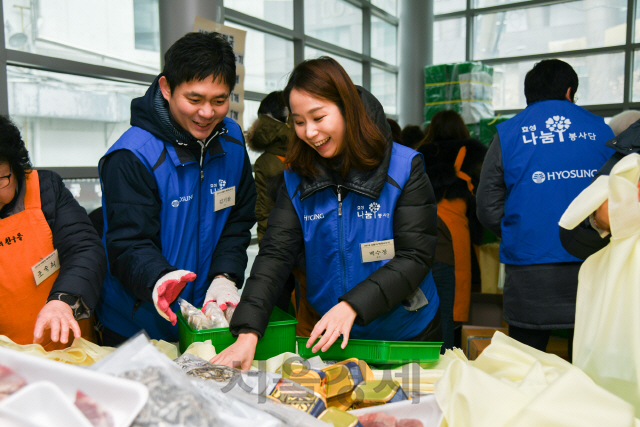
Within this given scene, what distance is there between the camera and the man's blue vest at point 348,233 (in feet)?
4.59

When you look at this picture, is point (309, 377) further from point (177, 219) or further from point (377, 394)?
point (177, 219)

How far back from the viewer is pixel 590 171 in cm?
208

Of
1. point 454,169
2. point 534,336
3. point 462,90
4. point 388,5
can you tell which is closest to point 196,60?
point 534,336

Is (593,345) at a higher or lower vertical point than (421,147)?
lower

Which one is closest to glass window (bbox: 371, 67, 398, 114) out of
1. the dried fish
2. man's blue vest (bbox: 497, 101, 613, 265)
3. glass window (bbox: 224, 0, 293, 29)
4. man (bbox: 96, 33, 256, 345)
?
glass window (bbox: 224, 0, 293, 29)

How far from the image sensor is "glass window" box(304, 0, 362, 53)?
17.2 feet

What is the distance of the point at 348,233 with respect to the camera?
4.62ft

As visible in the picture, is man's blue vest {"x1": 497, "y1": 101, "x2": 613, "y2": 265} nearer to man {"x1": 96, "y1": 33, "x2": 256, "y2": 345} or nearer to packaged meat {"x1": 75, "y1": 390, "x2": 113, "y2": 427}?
man {"x1": 96, "y1": 33, "x2": 256, "y2": 345}

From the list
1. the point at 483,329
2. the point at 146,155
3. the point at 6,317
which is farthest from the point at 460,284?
the point at 6,317

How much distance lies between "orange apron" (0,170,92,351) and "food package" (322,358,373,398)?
789mm

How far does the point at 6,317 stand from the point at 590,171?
84.4 inches

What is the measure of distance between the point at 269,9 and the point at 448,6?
141 inches

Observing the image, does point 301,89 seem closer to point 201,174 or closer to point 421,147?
point 201,174

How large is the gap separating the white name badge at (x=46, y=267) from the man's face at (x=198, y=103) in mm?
522
